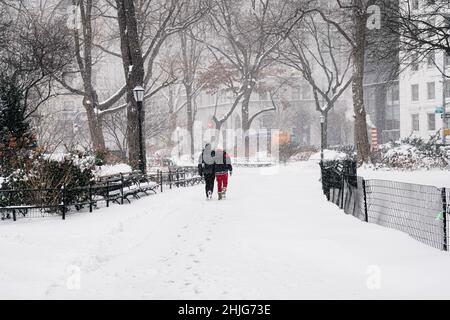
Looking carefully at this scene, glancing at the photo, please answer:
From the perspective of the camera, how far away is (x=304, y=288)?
5.91 m

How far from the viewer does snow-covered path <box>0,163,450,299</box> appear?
19.4 feet

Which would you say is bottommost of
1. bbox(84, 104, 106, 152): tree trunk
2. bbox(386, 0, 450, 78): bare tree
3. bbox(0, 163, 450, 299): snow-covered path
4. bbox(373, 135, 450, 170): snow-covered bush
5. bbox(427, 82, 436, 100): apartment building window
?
bbox(0, 163, 450, 299): snow-covered path

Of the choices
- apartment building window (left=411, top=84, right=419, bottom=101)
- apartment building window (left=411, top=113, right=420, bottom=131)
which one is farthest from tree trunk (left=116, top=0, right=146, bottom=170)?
apartment building window (left=411, top=84, right=419, bottom=101)

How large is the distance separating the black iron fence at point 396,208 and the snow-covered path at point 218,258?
0.33 metres

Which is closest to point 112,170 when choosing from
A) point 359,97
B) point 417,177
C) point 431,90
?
point 417,177

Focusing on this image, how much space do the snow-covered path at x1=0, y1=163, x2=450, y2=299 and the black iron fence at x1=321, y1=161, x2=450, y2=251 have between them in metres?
0.33

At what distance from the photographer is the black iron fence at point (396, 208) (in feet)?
25.7

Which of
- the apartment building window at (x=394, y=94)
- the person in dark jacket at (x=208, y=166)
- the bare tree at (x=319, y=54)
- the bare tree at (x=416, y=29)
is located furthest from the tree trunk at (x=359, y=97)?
the apartment building window at (x=394, y=94)

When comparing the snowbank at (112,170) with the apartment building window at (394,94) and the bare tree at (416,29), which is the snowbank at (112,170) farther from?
the apartment building window at (394,94)

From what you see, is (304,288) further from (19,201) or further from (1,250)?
(19,201)

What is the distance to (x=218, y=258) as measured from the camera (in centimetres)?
761

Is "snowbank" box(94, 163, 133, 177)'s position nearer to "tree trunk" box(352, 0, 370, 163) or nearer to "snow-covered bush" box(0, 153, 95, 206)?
"snow-covered bush" box(0, 153, 95, 206)
